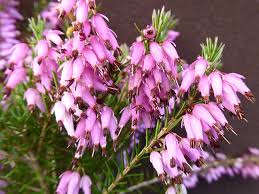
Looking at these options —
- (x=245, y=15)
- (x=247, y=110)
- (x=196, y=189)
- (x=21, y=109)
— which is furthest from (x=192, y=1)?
(x=21, y=109)

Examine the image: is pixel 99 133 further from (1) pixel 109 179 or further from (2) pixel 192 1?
(2) pixel 192 1

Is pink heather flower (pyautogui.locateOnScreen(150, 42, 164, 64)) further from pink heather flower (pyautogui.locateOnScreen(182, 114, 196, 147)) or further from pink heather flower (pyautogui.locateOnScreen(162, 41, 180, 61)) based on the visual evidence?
pink heather flower (pyautogui.locateOnScreen(182, 114, 196, 147))

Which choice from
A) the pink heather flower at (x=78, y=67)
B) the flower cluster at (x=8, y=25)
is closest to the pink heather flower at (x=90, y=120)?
the pink heather flower at (x=78, y=67)

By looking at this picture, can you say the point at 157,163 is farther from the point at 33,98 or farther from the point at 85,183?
the point at 33,98

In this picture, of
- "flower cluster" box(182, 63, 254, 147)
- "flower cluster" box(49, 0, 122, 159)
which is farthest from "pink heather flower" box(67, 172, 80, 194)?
"flower cluster" box(182, 63, 254, 147)

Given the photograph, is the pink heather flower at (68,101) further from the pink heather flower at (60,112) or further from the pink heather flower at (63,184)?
the pink heather flower at (63,184)
